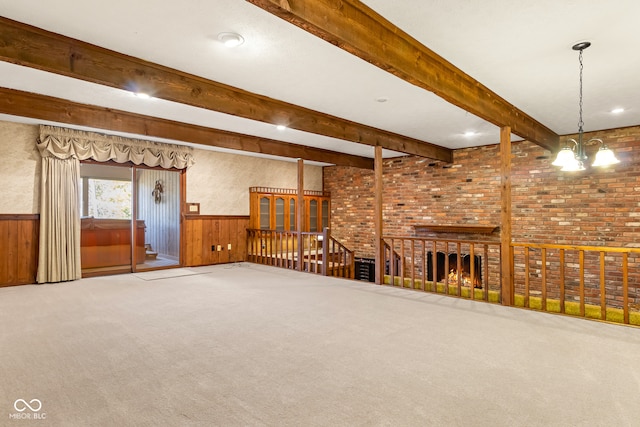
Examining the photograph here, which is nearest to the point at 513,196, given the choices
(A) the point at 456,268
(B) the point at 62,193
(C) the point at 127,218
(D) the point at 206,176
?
(A) the point at 456,268

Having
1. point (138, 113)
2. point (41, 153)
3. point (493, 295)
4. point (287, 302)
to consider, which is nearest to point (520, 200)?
point (493, 295)

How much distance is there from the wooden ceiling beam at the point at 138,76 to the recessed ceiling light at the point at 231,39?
0.94 meters

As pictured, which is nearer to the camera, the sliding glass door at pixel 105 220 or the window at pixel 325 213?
the sliding glass door at pixel 105 220

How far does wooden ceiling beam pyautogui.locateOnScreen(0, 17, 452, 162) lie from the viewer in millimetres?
2826

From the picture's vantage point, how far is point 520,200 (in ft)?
22.7

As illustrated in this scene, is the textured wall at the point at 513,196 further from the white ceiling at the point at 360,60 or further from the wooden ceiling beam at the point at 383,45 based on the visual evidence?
the wooden ceiling beam at the point at 383,45

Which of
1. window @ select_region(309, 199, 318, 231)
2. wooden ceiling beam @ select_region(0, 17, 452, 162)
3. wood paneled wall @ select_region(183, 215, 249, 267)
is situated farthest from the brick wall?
wooden ceiling beam @ select_region(0, 17, 452, 162)

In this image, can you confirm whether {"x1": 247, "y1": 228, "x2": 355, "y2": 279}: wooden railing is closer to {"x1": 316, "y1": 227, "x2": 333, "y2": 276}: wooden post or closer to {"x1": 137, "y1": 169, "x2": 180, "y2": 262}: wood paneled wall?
{"x1": 316, "y1": 227, "x2": 333, "y2": 276}: wooden post

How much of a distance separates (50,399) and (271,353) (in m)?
1.44

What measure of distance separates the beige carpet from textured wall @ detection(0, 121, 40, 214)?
5.80 ft

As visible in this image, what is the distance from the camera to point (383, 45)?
2695 mm

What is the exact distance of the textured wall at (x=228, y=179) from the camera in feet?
25.5

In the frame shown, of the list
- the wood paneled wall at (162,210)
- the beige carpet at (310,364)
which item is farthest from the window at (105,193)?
the beige carpet at (310,364)

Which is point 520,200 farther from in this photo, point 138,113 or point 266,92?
point 138,113
